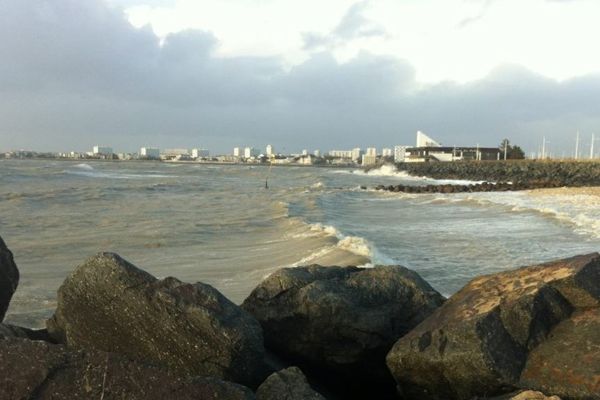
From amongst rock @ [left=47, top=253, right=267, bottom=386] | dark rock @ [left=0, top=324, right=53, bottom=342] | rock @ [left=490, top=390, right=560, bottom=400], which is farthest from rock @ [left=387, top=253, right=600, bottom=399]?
dark rock @ [left=0, top=324, right=53, bottom=342]

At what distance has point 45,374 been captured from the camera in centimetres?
262

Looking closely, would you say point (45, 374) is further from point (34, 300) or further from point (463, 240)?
point (463, 240)

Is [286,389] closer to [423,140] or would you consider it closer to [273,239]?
[273,239]

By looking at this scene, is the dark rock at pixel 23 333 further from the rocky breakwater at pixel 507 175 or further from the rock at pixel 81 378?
the rocky breakwater at pixel 507 175

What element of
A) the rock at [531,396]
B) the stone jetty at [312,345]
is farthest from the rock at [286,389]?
the rock at [531,396]

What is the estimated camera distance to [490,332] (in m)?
3.61

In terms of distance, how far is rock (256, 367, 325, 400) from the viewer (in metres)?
3.23

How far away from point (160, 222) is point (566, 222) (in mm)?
13749

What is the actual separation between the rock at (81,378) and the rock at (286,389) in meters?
0.53

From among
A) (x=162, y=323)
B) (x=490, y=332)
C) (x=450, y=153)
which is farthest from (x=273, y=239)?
(x=450, y=153)

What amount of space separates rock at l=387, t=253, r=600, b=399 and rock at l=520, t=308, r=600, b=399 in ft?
0.20

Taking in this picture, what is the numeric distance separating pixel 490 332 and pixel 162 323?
7.03 feet

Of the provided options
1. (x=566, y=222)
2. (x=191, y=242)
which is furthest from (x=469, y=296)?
(x=566, y=222)

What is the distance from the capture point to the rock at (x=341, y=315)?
15.7 feet
